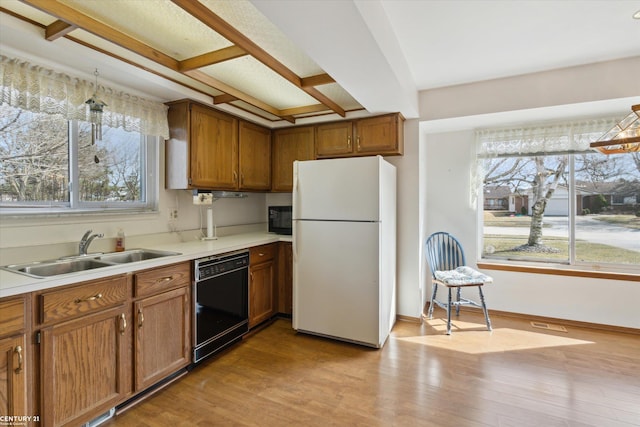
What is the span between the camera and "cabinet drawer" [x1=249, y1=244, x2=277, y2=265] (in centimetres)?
300

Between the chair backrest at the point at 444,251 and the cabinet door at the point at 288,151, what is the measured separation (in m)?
1.76

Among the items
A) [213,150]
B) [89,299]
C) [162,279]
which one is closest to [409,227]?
[213,150]

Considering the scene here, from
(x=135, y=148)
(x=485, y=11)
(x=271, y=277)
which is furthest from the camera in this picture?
(x=271, y=277)

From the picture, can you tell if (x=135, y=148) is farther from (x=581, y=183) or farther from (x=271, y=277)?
(x=581, y=183)

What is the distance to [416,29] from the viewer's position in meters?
2.12

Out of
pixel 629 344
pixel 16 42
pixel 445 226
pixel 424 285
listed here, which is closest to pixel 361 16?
pixel 16 42

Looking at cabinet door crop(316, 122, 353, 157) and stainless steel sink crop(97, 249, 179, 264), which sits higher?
cabinet door crop(316, 122, 353, 157)

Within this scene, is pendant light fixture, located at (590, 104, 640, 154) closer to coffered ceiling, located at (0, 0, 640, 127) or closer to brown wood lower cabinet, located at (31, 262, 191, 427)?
coffered ceiling, located at (0, 0, 640, 127)

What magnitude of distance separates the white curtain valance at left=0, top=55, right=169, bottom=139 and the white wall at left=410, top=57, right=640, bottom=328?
101 inches

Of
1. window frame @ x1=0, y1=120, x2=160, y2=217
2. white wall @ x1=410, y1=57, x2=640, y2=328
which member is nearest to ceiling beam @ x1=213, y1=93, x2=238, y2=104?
window frame @ x1=0, y1=120, x2=160, y2=217

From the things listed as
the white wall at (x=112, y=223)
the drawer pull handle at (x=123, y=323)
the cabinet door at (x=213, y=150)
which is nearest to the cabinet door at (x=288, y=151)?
the white wall at (x=112, y=223)

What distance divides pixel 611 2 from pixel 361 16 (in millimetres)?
1610

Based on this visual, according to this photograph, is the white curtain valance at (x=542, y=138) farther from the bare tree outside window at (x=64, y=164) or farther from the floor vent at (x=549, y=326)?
the bare tree outside window at (x=64, y=164)

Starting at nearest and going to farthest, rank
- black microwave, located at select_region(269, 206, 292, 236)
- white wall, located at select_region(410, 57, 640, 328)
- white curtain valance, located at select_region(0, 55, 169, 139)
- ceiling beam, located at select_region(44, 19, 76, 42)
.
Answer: ceiling beam, located at select_region(44, 19, 76, 42) → white curtain valance, located at select_region(0, 55, 169, 139) → white wall, located at select_region(410, 57, 640, 328) → black microwave, located at select_region(269, 206, 292, 236)
